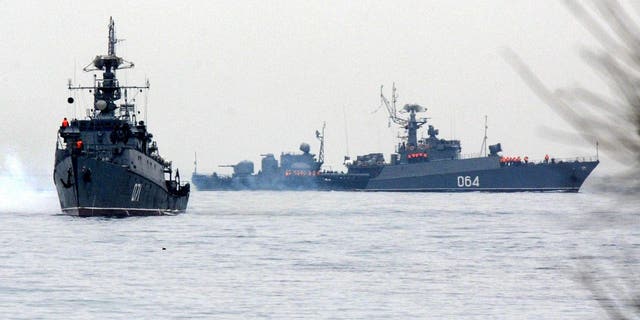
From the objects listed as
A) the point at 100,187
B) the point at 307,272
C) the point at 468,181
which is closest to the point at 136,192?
the point at 100,187

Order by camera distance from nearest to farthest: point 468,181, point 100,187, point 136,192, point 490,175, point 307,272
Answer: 1. point 307,272
2. point 100,187
3. point 136,192
4. point 490,175
5. point 468,181

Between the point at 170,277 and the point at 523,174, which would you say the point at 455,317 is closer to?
the point at 170,277

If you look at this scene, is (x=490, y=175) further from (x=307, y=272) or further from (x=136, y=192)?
(x=307, y=272)

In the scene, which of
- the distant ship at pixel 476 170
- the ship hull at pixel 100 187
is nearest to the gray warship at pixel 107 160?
the ship hull at pixel 100 187

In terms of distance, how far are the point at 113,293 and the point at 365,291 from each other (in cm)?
694

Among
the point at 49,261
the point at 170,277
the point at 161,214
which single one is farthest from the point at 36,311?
the point at 161,214

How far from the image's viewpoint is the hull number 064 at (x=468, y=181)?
601 ft

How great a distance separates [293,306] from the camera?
26062 millimetres

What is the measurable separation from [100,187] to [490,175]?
4736 inches

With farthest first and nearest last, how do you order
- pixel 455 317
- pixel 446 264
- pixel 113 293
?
1. pixel 446 264
2. pixel 113 293
3. pixel 455 317

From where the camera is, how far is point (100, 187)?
225 ft

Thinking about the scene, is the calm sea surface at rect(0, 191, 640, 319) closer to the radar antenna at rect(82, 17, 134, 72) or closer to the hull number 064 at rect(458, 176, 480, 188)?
the radar antenna at rect(82, 17, 134, 72)

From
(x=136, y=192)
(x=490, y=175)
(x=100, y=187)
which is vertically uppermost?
(x=490, y=175)

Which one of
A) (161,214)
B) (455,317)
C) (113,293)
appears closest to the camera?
(455,317)
